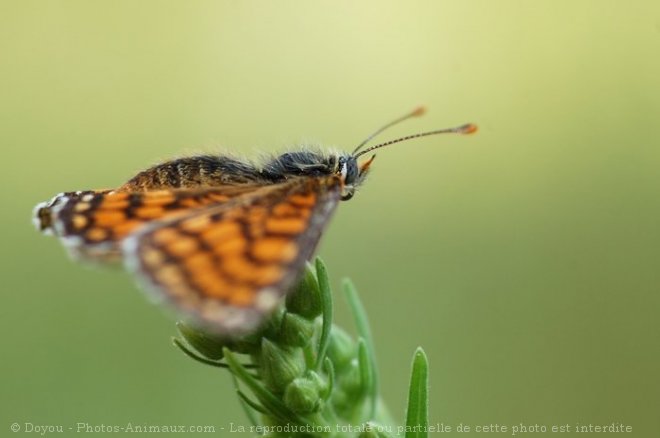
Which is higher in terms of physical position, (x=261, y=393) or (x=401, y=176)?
(x=261, y=393)

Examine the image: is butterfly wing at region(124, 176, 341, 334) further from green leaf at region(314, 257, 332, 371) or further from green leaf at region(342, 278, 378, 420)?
green leaf at region(342, 278, 378, 420)

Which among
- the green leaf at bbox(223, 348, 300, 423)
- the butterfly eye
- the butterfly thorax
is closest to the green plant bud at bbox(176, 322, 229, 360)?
the green leaf at bbox(223, 348, 300, 423)

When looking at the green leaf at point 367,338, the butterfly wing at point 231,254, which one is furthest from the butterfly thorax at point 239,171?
the butterfly wing at point 231,254

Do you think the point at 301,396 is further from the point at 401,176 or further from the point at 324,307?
the point at 401,176

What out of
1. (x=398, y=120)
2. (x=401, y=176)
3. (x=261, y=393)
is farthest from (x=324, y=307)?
(x=401, y=176)

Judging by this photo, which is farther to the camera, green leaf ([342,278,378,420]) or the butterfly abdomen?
the butterfly abdomen

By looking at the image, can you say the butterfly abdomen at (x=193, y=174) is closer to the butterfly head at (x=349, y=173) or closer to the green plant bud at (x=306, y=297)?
the butterfly head at (x=349, y=173)

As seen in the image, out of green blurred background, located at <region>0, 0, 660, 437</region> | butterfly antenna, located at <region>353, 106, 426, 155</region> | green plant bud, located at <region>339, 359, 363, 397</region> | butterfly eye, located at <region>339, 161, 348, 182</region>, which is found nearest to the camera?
green plant bud, located at <region>339, 359, 363, 397</region>

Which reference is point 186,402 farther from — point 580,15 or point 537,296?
point 580,15
